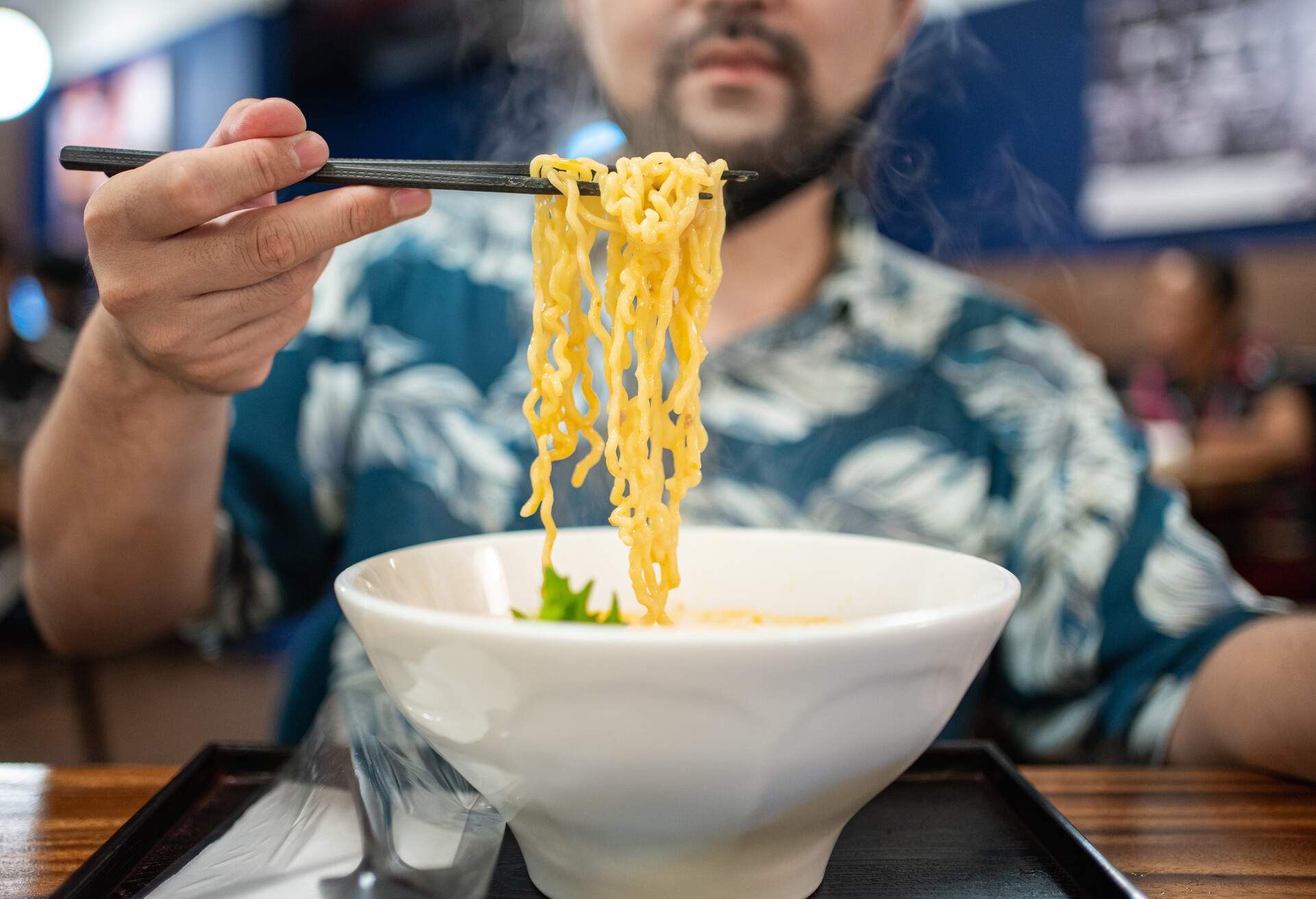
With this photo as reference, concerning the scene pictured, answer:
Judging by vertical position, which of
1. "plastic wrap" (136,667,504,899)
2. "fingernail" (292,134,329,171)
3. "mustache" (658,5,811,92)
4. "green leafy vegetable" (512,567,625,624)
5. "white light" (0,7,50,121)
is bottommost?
Result: "plastic wrap" (136,667,504,899)

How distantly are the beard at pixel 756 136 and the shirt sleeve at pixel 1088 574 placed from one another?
389 millimetres

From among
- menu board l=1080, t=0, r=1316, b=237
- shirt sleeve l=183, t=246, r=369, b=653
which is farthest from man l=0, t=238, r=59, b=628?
menu board l=1080, t=0, r=1316, b=237

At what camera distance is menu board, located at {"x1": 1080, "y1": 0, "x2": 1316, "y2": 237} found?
443 centimetres

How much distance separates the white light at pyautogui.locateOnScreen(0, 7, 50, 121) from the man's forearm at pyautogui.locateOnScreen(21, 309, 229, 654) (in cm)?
783

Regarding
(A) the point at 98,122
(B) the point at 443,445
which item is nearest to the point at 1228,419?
(B) the point at 443,445

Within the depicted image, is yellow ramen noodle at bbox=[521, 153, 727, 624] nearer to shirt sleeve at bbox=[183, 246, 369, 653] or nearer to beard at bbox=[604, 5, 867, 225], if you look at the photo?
beard at bbox=[604, 5, 867, 225]

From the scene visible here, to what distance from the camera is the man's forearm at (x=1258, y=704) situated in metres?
0.84

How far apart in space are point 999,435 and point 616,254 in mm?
790

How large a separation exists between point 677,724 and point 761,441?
867 millimetres

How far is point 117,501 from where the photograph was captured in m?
1.04

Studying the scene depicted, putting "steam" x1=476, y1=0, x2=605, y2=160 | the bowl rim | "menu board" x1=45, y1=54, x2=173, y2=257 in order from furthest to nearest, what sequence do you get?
"menu board" x1=45, y1=54, x2=173, y2=257, "steam" x1=476, y1=0, x2=605, y2=160, the bowl rim

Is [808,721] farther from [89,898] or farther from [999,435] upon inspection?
[999,435]

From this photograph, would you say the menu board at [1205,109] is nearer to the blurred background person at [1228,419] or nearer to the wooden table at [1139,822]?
the blurred background person at [1228,419]

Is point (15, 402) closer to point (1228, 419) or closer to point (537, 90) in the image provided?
point (537, 90)
